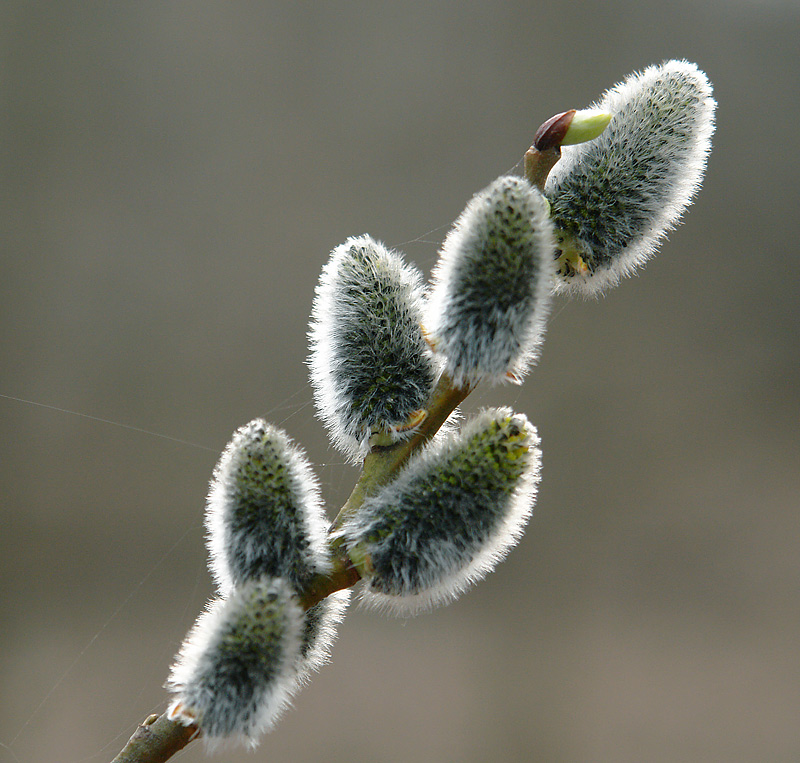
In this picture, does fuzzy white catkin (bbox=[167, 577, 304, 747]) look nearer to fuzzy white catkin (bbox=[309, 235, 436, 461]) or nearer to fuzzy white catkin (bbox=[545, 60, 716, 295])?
fuzzy white catkin (bbox=[309, 235, 436, 461])

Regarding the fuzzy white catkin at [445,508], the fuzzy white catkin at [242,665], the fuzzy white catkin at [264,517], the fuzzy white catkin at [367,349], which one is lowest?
the fuzzy white catkin at [242,665]

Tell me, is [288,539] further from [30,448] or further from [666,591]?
[666,591]

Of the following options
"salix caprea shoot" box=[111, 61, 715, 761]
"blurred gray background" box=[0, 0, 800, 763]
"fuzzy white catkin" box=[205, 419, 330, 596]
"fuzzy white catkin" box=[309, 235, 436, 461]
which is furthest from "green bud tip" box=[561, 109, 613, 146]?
"blurred gray background" box=[0, 0, 800, 763]

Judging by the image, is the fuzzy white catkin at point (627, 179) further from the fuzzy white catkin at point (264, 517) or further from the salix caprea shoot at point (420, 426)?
the fuzzy white catkin at point (264, 517)

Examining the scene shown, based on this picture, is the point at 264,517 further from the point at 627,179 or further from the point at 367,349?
the point at 627,179

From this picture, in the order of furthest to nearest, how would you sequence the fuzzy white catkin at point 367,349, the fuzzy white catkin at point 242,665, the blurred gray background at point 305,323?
the blurred gray background at point 305,323 → the fuzzy white catkin at point 367,349 → the fuzzy white catkin at point 242,665

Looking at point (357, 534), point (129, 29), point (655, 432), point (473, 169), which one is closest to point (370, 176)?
point (473, 169)

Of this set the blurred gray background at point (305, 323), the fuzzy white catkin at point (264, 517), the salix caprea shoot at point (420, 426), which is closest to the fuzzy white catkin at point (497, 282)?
the salix caprea shoot at point (420, 426)

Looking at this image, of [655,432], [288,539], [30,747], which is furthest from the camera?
[655,432]
